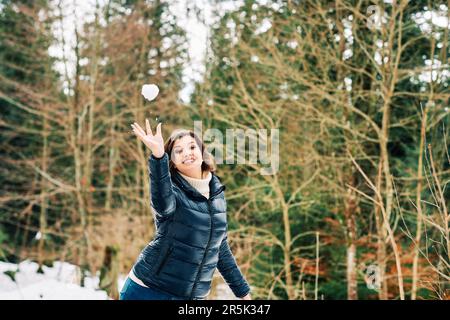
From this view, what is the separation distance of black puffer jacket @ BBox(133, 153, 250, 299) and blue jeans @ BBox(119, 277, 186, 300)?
0.02 metres

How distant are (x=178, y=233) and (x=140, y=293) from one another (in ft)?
1.04

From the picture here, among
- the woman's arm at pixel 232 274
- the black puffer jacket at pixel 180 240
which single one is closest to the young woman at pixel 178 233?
the black puffer jacket at pixel 180 240

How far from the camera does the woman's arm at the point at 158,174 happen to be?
178 cm

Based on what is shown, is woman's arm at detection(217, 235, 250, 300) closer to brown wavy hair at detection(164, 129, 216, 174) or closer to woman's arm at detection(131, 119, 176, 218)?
brown wavy hair at detection(164, 129, 216, 174)

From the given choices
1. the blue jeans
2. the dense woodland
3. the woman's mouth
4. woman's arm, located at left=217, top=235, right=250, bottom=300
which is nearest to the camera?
the blue jeans

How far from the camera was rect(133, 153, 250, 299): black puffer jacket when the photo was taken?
5.95ft

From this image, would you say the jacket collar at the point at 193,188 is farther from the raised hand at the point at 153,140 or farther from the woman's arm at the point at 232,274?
the woman's arm at the point at 232,274

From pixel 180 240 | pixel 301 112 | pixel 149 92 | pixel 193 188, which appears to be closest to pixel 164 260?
pixel 180 240

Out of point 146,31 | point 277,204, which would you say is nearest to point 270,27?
point 277,204

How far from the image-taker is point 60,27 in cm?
910

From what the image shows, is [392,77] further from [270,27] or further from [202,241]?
[202,241]

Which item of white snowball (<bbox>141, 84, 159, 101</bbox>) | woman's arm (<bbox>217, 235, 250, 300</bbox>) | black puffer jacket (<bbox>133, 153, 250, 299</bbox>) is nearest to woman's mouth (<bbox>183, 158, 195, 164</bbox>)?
black puffer jacket (<bbox>133, 153, 250, 299</bbox>)

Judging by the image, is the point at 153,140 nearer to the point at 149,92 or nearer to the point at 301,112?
the point at 149,92
